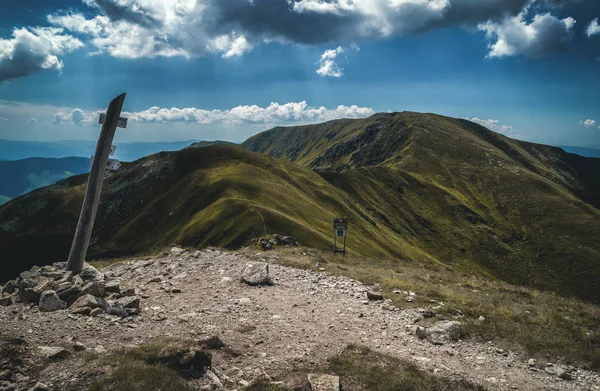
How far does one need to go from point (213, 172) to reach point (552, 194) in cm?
16364

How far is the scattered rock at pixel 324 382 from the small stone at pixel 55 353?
261 inches

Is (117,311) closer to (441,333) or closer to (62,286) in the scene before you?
(62,286)

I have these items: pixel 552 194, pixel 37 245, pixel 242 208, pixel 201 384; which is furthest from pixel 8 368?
pixel 552 194

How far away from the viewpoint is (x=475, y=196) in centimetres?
17612

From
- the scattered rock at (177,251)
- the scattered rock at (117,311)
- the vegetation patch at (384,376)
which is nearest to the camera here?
the vegetation patch at (384,376)

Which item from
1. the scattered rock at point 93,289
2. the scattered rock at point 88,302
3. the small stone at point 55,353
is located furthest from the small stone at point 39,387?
the scattered rock at point 93,289

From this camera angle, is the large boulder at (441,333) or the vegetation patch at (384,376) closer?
the vegetation patch at (384,376)

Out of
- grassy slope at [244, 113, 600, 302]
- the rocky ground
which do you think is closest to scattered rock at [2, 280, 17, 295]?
the rocky ground

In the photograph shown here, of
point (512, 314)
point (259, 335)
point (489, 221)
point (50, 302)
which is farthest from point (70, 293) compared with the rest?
point (489, 221)

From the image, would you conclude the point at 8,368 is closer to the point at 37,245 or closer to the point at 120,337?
the point at 120,337

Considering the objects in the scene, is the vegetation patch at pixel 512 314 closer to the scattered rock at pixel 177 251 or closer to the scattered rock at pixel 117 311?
the scattered rock at pixel 117 311

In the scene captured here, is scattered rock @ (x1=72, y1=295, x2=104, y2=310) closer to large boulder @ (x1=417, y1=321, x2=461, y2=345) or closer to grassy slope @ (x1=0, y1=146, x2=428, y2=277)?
large boulder @ (x1=417, y1=321, x2=461, y2=345)

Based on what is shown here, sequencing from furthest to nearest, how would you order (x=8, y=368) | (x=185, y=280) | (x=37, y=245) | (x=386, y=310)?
(x=37, y=245) < (x=185, y=280) < (x=386, y=310) < (x=8, y=368)

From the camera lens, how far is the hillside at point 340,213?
69.6 metres
